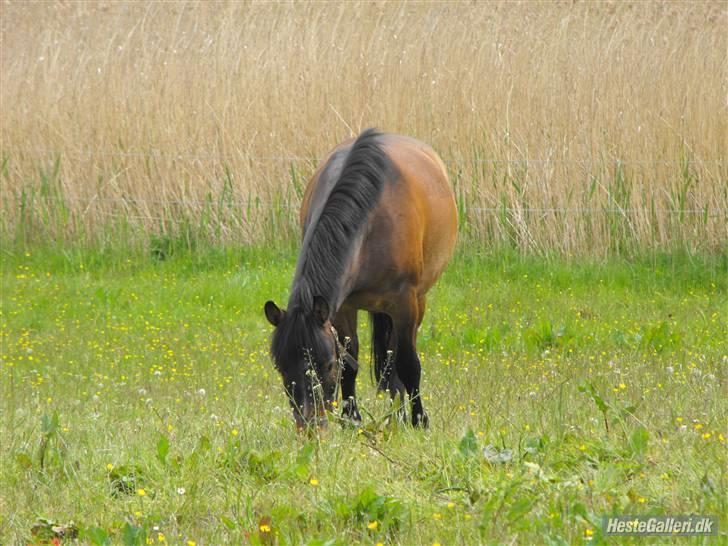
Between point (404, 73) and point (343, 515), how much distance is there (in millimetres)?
7821

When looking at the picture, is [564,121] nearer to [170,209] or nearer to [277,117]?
[277,117]

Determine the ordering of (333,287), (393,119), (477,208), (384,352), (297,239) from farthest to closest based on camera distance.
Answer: (393,119), (297,239), (477,208), (384,352), (333,287)

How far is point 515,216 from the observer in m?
10.3

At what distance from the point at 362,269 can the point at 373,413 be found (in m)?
0.75

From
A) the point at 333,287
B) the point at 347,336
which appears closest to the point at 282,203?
the point at 347,336

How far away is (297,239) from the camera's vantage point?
34.9 ft

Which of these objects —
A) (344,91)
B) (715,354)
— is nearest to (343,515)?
(715,354)

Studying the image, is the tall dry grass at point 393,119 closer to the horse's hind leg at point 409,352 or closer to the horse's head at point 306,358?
the horse's hind leg at point 409,352

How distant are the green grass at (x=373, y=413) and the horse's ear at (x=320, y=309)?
0.52 m

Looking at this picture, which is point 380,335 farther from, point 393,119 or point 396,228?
point 393,119

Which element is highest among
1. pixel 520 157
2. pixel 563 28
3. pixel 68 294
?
pixel 563 28

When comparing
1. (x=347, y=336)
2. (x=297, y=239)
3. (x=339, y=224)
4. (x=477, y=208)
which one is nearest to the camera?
(x=339, y=224)

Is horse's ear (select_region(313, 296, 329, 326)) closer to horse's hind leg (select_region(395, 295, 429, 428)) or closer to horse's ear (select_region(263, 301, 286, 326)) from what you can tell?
horse's ear (select_region(263, 301, 286, 326))

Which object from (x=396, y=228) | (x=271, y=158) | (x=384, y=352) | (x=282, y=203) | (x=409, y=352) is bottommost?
(x=282, y=203)
